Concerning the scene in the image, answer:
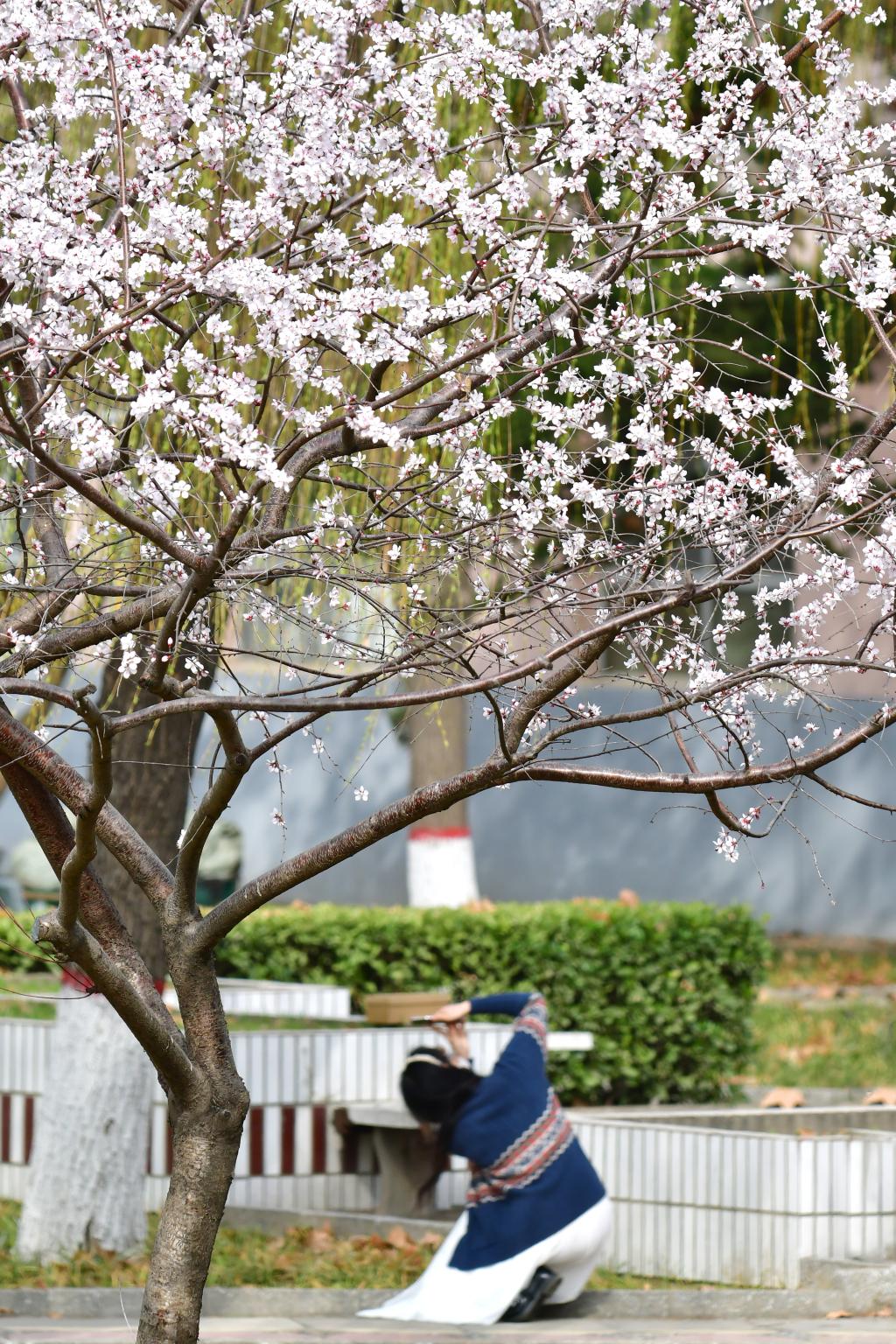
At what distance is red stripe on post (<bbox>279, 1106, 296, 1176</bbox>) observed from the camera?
870 cm

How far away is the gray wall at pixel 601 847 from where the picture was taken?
19.1 metres

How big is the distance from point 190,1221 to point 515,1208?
10.7 ft

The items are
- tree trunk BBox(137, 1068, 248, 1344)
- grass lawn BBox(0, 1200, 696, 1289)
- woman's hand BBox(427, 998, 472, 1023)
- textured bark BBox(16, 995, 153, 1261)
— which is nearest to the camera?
tree trunk BBox(137, 1068, 248, 1344)

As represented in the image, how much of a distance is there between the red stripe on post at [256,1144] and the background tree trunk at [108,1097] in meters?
0.92

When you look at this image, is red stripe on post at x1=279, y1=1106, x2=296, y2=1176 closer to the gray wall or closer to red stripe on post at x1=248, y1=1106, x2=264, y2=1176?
red stripe on post at x1=248, y1=1106, x2=264, y2=1176

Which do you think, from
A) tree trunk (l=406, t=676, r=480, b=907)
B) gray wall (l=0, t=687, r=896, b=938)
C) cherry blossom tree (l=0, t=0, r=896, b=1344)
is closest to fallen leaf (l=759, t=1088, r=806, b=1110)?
cherry blossom tree (l=0, t=0, r=896, b=1344)

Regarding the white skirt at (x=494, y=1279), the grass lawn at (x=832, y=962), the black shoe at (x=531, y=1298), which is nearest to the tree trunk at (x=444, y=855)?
the grass lawn at (x=832, y=962)

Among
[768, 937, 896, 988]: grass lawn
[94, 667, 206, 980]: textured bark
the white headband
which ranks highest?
[94, 667, 206, 980]: textured bark

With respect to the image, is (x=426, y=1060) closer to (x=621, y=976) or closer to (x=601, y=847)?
(x=621, y=976)

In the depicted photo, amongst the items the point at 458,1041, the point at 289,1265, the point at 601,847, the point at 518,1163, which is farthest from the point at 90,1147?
the point at 601,847

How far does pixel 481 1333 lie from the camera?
22.2 ft

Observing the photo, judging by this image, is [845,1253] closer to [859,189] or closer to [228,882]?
[859,189]

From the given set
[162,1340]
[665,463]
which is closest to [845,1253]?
[162,1340]

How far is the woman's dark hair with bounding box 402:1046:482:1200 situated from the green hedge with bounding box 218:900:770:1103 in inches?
96.7
